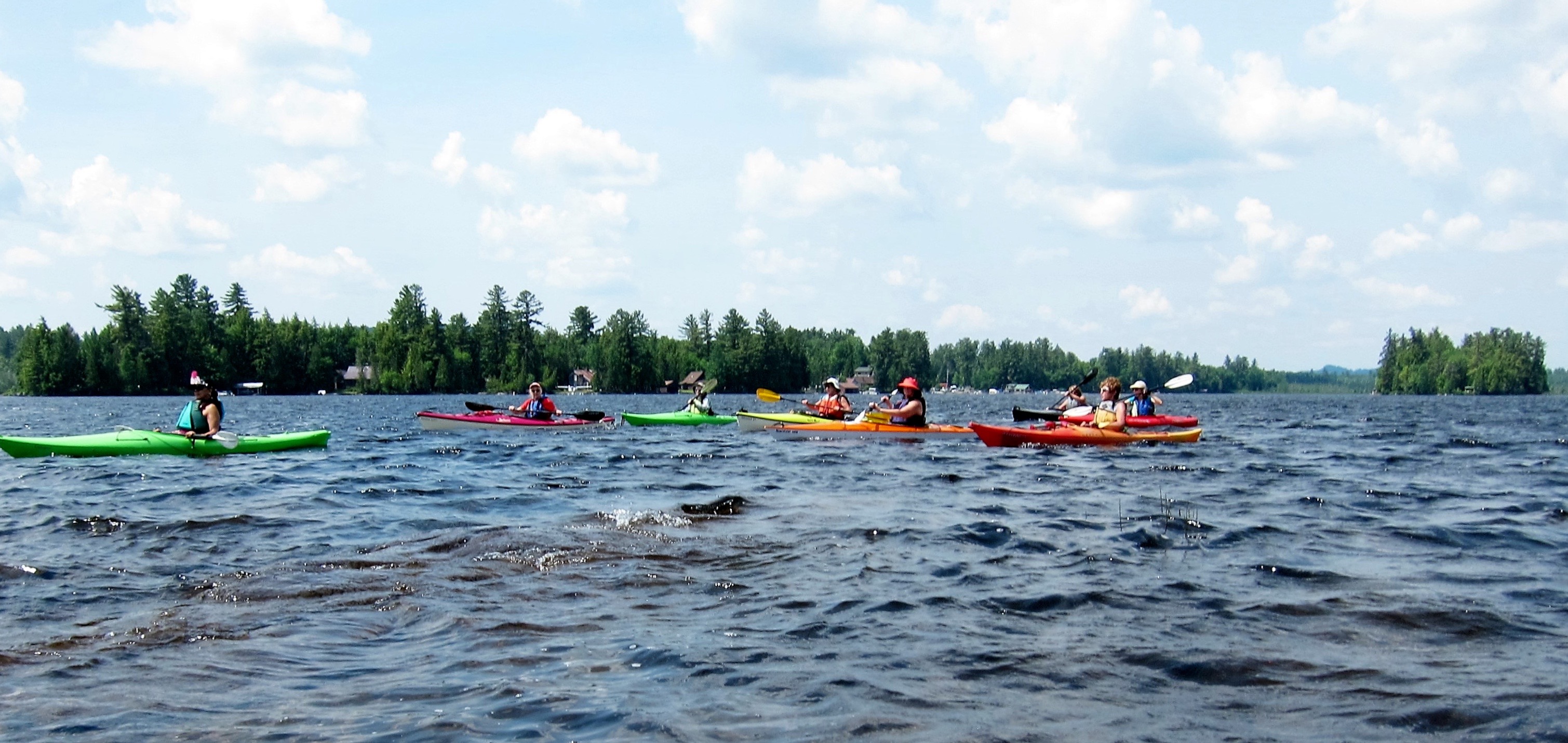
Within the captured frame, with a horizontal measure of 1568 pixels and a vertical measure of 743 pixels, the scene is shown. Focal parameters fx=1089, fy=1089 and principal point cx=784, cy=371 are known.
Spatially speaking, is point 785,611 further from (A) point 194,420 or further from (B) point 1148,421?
(B) point 1148,421

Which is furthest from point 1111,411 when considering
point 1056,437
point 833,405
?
point 833,405

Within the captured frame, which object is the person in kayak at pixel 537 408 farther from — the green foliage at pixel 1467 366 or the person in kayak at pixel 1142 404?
the green foliage at pixel 1467 366

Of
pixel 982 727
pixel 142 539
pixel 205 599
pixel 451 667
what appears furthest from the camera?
pixel 142 539

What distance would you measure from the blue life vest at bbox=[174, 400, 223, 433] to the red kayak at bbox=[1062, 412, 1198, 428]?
17743 millimetres

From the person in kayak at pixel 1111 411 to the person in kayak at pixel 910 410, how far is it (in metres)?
3.75

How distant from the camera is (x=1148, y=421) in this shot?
27.6 m

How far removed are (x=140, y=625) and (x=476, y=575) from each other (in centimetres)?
224

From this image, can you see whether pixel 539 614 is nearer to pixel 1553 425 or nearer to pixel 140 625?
pixel 140 625

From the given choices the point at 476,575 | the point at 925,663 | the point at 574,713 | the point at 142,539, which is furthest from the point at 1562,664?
the point at 142,539

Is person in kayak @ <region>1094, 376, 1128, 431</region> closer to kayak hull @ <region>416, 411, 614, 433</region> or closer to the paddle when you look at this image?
the paddle

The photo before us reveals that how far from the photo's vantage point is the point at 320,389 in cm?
11294

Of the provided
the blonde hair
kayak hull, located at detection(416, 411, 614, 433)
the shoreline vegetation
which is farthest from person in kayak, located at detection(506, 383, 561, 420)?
the shoreline vegetation

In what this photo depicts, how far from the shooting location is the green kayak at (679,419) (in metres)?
30.6

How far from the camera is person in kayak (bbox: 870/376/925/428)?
22797mm
